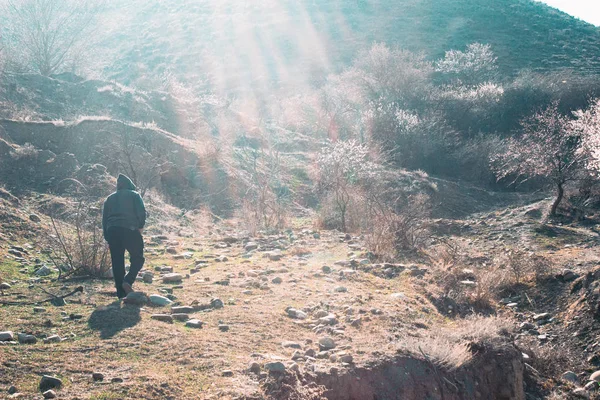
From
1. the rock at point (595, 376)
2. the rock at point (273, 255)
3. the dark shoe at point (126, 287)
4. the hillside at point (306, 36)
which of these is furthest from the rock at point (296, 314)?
the hillside at point (306, 36)

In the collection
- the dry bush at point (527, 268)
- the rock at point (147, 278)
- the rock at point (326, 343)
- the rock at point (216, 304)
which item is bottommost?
the dry bush at point (527, 268)

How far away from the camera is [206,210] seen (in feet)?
57.6

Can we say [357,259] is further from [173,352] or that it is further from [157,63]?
[157,63]

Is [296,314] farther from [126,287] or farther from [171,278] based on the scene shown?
[171,278]

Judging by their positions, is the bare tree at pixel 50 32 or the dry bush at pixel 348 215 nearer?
the dry bush at pixel 348 215

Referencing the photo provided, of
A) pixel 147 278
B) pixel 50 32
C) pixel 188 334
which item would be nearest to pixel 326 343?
pixel 188 334

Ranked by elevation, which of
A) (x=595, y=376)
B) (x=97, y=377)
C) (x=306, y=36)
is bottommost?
(x=595, y=376)

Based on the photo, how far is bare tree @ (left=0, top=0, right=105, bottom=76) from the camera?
3016cm

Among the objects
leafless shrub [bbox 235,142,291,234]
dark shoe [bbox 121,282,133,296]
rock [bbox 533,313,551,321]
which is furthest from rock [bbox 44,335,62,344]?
leafless shrub [bbox 235,142,291,234]

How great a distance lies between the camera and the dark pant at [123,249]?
644 cm

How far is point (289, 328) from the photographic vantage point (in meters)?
5.71

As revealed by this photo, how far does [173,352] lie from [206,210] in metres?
13.1

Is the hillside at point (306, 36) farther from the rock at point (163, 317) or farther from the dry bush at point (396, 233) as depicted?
the rock at point (163, 317)

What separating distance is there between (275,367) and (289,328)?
130 centimetres
